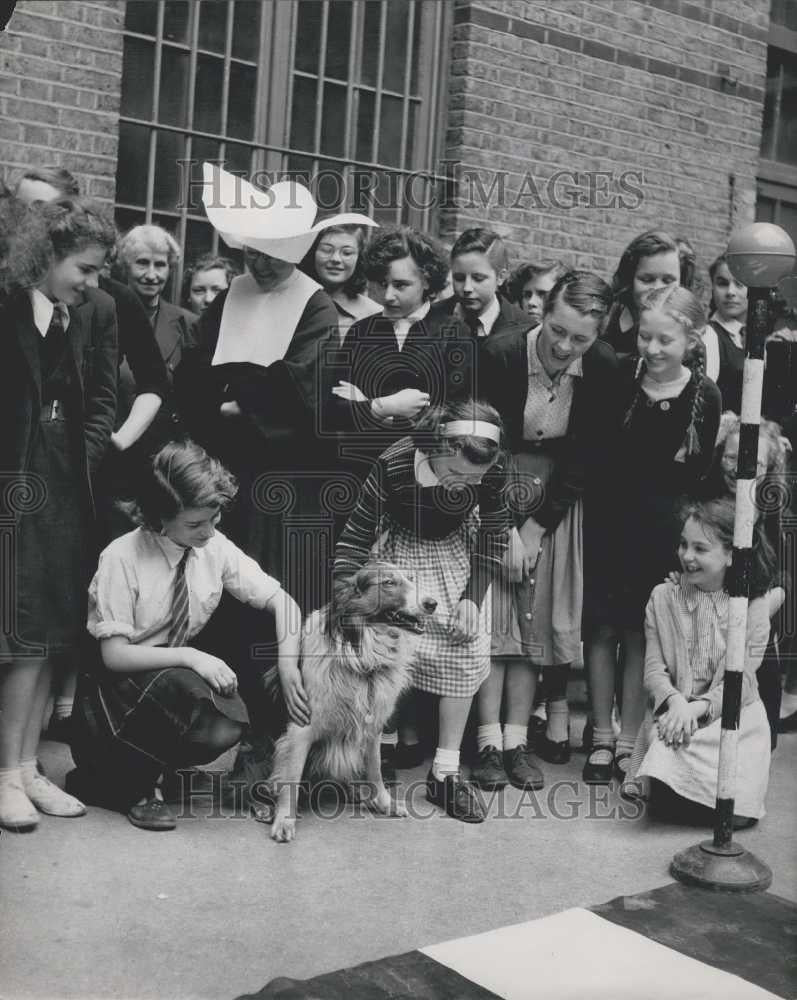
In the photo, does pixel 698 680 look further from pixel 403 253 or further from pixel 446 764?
pixel 403 253

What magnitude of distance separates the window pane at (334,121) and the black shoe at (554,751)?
3.20 m

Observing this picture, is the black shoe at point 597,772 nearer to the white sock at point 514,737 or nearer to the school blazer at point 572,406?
the white sock at point 514,737

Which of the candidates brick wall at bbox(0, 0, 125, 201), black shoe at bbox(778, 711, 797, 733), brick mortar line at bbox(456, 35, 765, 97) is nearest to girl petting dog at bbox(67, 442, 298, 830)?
brick wall at bbox(0, 0, 125, 201)

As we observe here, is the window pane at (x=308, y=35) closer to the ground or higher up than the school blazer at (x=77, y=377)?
higher up

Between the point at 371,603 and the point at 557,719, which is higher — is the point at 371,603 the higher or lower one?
the higher one

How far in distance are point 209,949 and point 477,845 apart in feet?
3.65

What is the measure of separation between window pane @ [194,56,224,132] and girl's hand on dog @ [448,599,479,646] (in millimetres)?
2883

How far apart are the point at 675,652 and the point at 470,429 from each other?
1.06m

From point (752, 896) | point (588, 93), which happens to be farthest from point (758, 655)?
point (588, 93)

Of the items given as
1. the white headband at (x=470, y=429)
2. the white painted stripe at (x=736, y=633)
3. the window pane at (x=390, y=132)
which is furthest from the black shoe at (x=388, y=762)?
the window pane at (x=390, y=132)

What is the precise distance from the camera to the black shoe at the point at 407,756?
15.9ft

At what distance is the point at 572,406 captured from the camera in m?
4.78

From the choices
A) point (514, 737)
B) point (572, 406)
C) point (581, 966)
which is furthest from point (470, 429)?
point (581, 966)

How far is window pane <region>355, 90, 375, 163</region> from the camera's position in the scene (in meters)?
6.69
